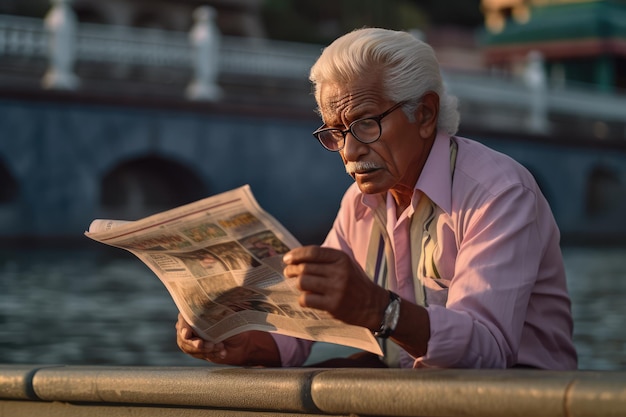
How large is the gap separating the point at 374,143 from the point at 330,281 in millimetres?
452

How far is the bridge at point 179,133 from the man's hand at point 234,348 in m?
11.1

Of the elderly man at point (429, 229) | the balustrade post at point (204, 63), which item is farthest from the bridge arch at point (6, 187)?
the elderly man at point (429, 229)

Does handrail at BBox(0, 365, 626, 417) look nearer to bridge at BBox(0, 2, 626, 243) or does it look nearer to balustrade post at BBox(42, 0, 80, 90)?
bridge at BBox(0, 2, 626, 243)

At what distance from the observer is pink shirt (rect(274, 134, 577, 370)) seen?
2.02 meters

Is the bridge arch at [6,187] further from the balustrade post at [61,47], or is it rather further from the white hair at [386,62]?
the white hair at [386,62]

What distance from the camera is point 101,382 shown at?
229cm

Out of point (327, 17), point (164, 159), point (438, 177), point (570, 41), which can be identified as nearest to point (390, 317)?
point (438, 177)

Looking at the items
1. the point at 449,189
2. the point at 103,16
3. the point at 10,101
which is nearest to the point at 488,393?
the point at 449,189

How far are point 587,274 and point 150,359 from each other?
244 inches

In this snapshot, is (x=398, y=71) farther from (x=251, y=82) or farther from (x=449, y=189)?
(x=251, y=82)

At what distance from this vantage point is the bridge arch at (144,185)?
626 inches

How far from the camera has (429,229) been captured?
2.28 metres

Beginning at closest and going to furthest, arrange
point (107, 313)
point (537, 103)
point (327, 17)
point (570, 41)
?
point (107, 313) → point (537, 103) → point (570, 41) → point (327, 17)

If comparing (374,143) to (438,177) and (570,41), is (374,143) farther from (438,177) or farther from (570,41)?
(570,41)
